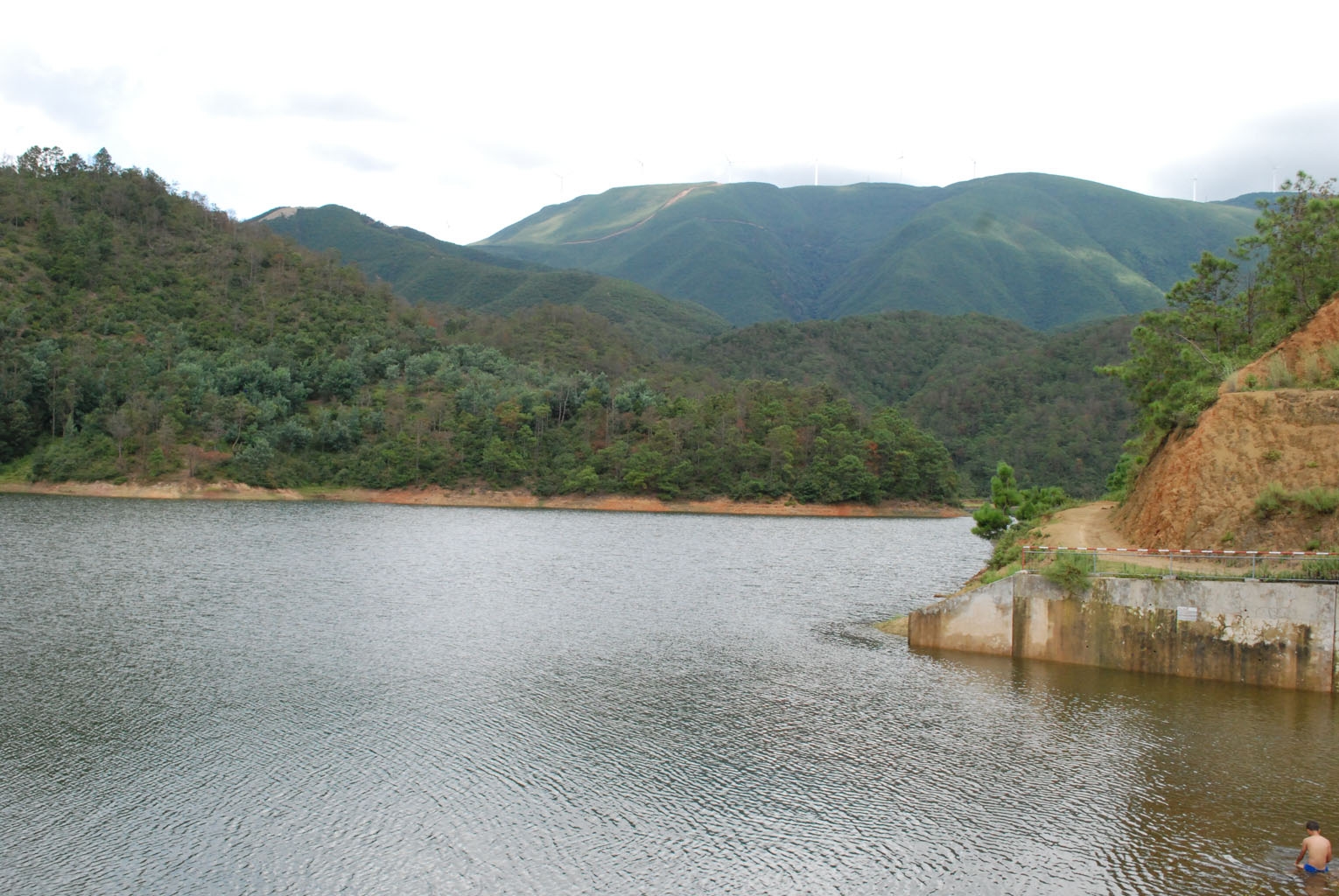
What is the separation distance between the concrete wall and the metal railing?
312mm

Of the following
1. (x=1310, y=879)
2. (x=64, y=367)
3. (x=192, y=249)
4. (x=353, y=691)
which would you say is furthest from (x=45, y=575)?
(x=192, y=249)

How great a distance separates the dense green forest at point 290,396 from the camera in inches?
3819

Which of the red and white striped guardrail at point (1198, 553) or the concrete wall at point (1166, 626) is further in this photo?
the red and white striped guardrail at point (1198, 553)

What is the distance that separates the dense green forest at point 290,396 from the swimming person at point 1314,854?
9270cm

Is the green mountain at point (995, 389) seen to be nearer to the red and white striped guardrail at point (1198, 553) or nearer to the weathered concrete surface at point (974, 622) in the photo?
the weathered concrete surface at point (974, 622)

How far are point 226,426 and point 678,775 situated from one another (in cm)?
9344

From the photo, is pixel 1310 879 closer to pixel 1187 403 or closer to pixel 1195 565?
pixel 1195 565

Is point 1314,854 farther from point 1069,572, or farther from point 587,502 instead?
point 587,502

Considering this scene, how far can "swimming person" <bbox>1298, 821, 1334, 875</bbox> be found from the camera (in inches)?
549

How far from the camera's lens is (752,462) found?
109812mm

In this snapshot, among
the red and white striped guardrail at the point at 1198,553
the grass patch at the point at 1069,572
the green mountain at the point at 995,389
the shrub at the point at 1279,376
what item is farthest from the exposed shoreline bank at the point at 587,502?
the grass patch at the point at 1069,572

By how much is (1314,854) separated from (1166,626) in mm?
11536

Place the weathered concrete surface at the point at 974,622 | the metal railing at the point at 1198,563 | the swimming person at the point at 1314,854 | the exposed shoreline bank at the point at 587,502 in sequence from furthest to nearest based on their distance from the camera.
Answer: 1. the exposed shoreline bank at the point at 587,502
2. the weathered concrete surface at the point at 974,622
3. the metal railing at the point at 1198,563
4. the swimming person at the point at 1314,854

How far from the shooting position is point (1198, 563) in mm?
25484
